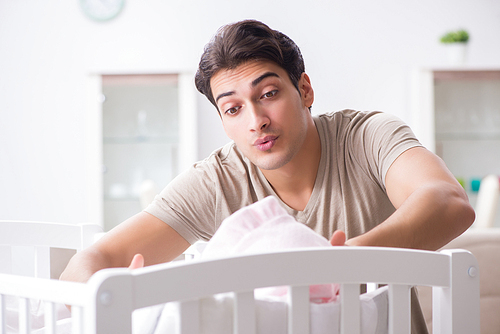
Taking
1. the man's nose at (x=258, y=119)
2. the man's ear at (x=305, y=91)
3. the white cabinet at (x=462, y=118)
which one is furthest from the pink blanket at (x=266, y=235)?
the white cabinet at (x=462, y=118)

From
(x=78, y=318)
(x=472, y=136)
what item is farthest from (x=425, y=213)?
(x=472, y=136)

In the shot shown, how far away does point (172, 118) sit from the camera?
3.03 m

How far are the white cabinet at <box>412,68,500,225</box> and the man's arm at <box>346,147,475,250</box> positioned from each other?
2.23m

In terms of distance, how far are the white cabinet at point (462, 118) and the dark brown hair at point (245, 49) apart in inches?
80.7

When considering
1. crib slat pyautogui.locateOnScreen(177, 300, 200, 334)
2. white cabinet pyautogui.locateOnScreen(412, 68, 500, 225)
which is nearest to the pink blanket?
crib slat pyautogui.locateOnScreen(177, 300, 200, 334)

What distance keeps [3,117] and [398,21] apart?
281cm

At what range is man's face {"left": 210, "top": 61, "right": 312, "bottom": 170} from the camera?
110cm

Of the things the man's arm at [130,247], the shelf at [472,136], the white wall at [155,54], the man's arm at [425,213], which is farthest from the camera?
the white wall at [155,54]

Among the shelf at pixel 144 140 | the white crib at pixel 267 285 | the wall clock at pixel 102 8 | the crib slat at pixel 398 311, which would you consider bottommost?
the crib slat at pixel 398 311

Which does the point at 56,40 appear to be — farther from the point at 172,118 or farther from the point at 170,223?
the point at 170,223

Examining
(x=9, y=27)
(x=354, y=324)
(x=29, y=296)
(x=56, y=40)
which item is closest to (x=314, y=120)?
(x=354, y=324)

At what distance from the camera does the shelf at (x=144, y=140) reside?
9.87ft

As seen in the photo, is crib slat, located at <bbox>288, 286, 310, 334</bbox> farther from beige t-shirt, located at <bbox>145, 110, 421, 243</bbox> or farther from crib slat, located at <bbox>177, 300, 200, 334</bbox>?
beige t-shirt, located at <bbox>145, 110, 421, 243</bbox>

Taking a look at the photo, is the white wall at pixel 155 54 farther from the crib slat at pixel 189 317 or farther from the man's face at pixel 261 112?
the crib slat at pixel 189 317
